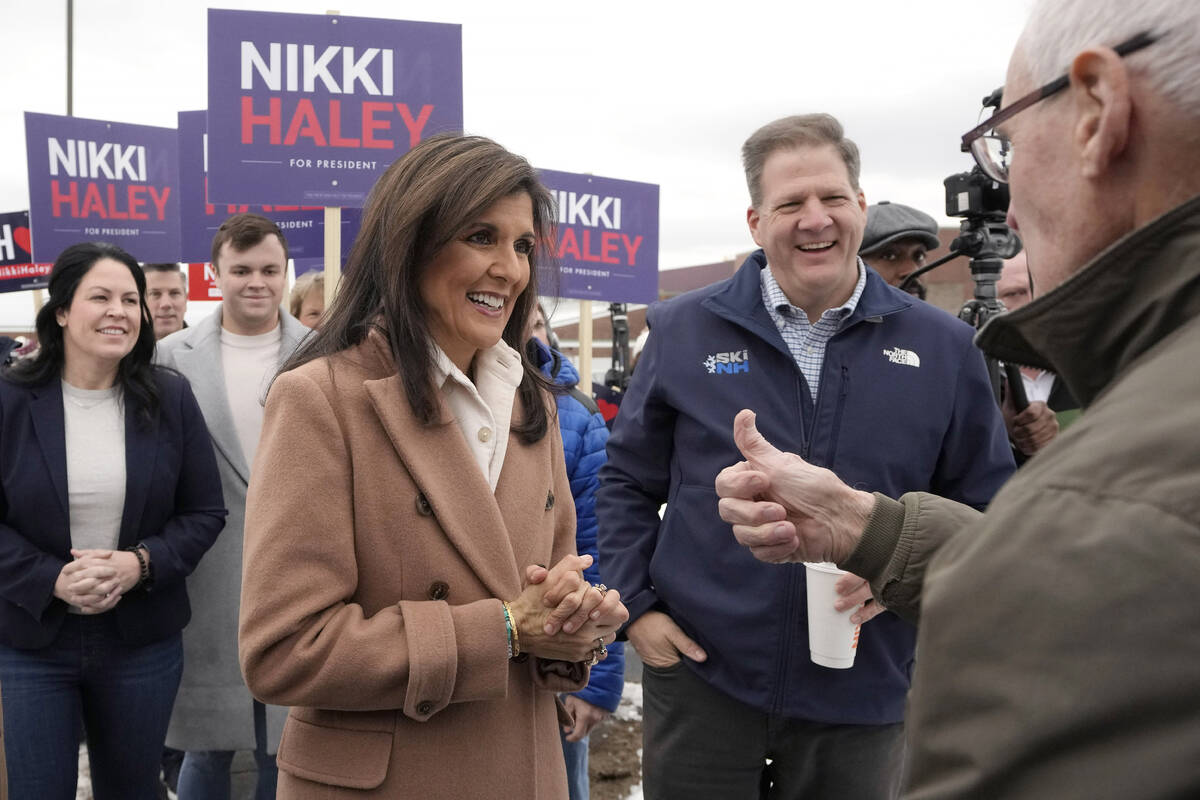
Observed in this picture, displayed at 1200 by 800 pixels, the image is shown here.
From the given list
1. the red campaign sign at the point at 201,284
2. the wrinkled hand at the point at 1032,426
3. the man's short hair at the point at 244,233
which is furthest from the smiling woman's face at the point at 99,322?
the red campaign sign at the point at 201,284

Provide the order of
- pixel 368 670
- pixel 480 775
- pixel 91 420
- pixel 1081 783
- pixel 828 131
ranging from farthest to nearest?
pixel 91 420 < pixel 828 131 < pixel 480 775 < pixel 368 670 < pixel 1081 783

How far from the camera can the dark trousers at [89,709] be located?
3027mm

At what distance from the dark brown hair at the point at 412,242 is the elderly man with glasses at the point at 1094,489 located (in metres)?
1.08

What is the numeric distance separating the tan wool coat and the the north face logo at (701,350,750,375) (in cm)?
93

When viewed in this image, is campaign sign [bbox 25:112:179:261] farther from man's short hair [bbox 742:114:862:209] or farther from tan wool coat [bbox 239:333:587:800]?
tan wool coat [bbox 239:333:587:800]

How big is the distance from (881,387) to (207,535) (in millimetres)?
2259

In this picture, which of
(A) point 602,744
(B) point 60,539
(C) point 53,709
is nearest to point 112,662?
(C) point 53,709

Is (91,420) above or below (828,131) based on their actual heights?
below

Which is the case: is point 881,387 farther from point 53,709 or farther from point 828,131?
point 53,709

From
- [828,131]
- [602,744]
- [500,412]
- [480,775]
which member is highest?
[828,131]

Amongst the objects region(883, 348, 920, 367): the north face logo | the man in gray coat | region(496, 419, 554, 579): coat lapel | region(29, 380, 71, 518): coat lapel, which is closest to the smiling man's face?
region(883, 348, 920, 367): the north face logo

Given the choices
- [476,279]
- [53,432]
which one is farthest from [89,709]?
[476,279]

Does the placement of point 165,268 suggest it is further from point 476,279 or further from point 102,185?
point 476,279

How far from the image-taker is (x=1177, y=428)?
73 cm
